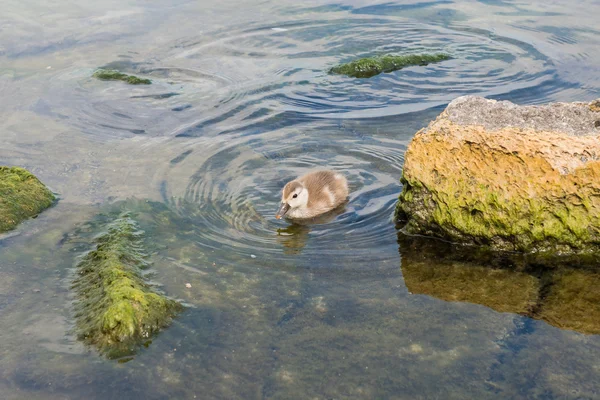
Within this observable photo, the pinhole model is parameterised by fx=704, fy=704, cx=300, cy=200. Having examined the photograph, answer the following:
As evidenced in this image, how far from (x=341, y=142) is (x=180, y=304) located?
14.4ft

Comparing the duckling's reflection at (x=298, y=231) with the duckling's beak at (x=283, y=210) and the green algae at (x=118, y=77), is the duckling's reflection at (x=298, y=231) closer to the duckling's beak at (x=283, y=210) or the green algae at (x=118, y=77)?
the duckling's beak at (x=283, y=210)

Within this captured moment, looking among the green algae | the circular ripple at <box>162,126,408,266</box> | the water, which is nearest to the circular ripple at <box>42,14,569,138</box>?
the water

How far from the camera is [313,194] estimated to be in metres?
8.09

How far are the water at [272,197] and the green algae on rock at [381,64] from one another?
312 mm

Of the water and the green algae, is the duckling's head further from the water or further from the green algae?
the green algae

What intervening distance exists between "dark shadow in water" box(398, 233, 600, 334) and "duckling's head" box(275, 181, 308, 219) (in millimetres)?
1494

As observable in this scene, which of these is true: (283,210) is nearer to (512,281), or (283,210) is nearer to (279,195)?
(279,195)

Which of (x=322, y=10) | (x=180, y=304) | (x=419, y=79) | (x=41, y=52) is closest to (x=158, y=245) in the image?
(x=180, y=304)

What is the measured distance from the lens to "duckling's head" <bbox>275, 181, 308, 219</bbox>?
7891 mm

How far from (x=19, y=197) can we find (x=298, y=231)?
115 inches

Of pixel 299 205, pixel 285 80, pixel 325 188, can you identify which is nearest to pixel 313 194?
pixel 325 188

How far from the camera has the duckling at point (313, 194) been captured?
791cm

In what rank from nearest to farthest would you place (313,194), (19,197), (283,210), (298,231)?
1. (19,197)
2. (298,231)
3. (283,210)
4. (313,194)

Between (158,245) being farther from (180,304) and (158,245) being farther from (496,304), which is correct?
(496,304)
